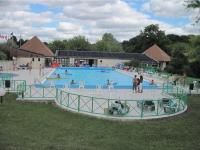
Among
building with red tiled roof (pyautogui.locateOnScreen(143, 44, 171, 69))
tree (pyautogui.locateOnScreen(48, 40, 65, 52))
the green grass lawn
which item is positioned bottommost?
the green grass lawn

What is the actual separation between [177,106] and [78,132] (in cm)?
777

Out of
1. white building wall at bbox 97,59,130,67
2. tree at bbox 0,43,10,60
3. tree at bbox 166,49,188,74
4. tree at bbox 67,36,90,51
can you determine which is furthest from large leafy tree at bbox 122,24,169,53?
tree at bbox 0,43,10,60

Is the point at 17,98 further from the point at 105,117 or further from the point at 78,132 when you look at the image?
the point at 78,132

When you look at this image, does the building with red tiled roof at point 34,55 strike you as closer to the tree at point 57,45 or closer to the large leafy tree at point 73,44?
the large leafy tree at point 73,44

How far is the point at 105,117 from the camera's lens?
1836 cm

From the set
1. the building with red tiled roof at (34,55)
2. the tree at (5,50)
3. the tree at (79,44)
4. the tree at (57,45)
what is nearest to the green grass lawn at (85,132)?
the tree at (5,50)

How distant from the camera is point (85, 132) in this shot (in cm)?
1559

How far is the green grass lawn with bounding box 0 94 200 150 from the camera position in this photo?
44.3 ft

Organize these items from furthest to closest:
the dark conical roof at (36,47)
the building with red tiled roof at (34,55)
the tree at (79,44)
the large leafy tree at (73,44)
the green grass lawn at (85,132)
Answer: the large leafy tree at (73,44) → the tree at (79,44) → the dark conical roof at (36,47) → the building with red tiled roof at (34,55) → the green grass lawn at (85,132)

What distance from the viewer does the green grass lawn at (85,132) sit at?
531 inches

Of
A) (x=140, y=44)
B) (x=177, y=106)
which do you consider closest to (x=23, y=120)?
(x=177, y=106)

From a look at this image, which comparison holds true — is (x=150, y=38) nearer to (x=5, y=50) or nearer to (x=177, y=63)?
(x=177, y=63)

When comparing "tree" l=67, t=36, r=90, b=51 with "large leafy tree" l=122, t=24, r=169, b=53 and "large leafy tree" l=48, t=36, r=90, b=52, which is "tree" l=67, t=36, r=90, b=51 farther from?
"large leafy tree" l=122, t=24, r=169, b=53

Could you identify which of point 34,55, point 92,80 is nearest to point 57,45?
point 34,55
